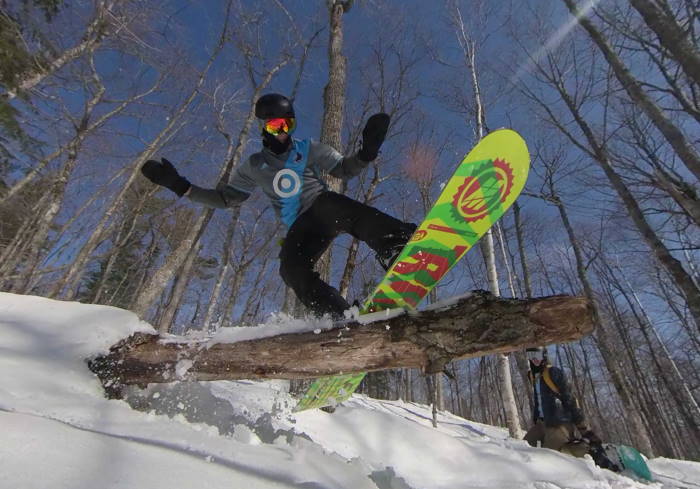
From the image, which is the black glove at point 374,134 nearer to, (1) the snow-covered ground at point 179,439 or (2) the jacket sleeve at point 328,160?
(2) the jacket sleeve at point 328,160

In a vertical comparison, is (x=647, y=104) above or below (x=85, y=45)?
below

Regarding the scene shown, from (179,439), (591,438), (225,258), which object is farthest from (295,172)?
(225,258)

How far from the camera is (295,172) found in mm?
2375

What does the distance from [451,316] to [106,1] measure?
9.55 meters

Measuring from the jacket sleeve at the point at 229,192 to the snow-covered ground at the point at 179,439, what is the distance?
996 millimetres

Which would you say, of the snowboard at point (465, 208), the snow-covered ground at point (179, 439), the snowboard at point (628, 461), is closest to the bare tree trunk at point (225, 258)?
the snow-covered ground at point (179, 439)

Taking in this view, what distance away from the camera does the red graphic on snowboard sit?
71.0 inches

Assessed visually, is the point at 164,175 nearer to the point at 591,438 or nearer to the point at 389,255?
the point at 389,255

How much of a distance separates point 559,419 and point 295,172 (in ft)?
15.7

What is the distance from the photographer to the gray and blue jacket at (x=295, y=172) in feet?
7.74

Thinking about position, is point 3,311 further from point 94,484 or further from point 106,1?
point 106,1

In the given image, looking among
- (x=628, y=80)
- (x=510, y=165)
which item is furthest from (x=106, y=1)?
(x=628, y=80)

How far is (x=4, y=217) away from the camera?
10344mm

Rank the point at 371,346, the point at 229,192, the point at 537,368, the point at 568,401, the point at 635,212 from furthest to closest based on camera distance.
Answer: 1. the point at 635,212
2. the point at 537,368
3. the point at 568,401
4. the point at 229,192
5. the point at 371,346
